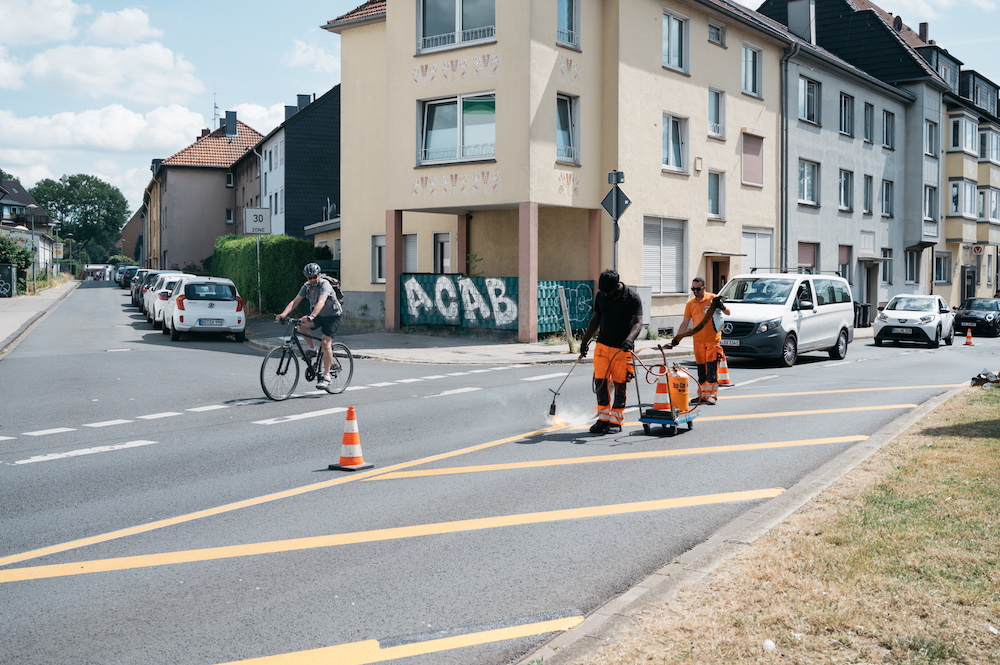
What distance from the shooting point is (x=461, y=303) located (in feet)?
76.5

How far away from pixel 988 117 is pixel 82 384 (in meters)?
47.9

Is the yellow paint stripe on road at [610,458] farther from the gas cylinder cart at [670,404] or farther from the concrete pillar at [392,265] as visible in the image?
the concrete pillar at [392,265]

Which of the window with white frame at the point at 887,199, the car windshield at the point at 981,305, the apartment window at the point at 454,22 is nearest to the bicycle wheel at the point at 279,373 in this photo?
the apartment window at the point at 454,22

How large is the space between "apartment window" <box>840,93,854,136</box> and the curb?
30.9 metres

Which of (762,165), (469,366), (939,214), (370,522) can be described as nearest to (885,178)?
(939,214)

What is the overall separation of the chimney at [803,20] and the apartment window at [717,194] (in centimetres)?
1339

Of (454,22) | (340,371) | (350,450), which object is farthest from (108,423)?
(454,22)

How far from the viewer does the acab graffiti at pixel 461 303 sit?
22.5m

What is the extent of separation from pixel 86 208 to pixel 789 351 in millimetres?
143893

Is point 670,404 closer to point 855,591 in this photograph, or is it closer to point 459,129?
point 855,591

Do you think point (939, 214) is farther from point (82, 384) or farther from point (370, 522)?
point (370, 522)

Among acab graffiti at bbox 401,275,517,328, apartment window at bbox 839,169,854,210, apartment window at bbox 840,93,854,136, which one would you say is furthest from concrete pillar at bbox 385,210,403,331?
apartment window at bbox 840,93,854,136

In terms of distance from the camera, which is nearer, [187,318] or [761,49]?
[187,318]

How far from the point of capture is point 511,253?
24.7 metres
